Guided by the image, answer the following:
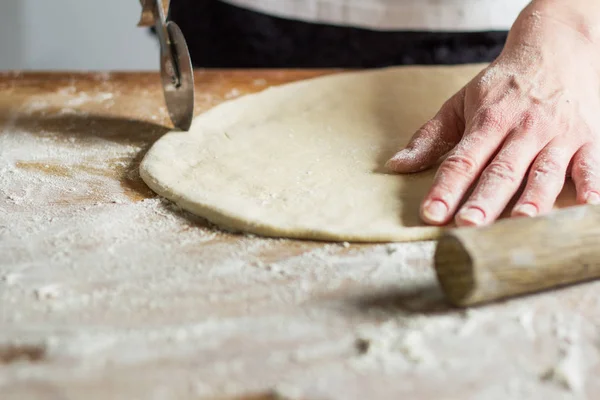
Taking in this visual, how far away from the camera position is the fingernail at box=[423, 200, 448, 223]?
1094 millimetres

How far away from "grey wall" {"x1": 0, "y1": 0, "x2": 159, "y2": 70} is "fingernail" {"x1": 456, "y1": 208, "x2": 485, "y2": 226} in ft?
9.80

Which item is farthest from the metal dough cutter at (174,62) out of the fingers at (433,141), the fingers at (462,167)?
the fingers at (462,167)

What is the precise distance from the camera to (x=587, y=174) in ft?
3.89

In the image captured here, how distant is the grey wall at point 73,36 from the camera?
11.9 ft

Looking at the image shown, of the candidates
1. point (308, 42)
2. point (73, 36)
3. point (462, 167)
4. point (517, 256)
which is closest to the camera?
point (517, 256)

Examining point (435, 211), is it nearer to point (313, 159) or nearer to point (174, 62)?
point (313, 159)

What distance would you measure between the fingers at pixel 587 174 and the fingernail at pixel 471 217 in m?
0.22

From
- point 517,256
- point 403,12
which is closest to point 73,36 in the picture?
point 403,12

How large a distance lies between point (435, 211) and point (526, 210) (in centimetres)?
15

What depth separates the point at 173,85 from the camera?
154 centimetres

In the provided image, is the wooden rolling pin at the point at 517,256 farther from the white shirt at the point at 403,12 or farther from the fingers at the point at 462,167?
the white shirt at the point at 403,12

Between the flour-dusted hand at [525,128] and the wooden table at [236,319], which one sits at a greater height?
the flour-dusted hand at [525,128]

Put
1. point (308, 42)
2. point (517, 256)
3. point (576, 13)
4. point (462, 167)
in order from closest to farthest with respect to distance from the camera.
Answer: point (517, 256) < point (462, 167) < point (576, 13) < point (308, 42)

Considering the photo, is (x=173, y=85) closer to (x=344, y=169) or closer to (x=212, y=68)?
(x=344, y=169)
